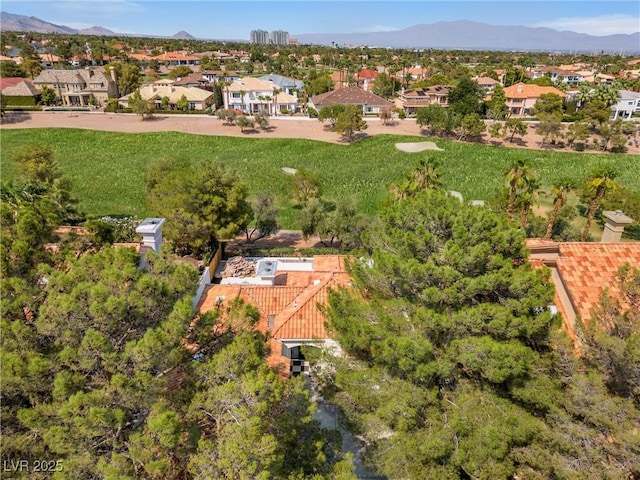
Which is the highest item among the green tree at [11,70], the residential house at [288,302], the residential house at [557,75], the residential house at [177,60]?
the residential house at [177,60]

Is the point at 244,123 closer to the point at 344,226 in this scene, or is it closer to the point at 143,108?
the point at 143,108

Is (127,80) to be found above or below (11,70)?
below

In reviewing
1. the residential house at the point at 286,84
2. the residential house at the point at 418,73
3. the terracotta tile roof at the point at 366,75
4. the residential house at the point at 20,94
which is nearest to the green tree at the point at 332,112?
the residential house at the point at 286,84

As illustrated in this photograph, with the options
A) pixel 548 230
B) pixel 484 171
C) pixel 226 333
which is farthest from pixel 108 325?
pixel 484 171

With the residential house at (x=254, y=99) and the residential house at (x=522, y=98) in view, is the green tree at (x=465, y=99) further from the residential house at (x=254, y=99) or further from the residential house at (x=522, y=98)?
the residential house at (x=254, y=99)

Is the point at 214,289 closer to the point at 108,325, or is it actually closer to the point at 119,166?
the point at 108,325

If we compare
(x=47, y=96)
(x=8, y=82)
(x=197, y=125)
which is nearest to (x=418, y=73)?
(x=197, y=125)
